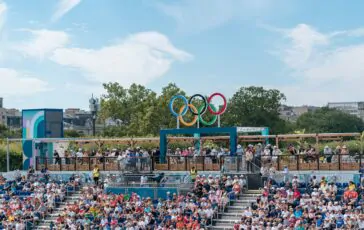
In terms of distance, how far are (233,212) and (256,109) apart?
214ft

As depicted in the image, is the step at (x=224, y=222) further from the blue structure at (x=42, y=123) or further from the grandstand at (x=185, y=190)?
the blue structure at (x=42, y=123)

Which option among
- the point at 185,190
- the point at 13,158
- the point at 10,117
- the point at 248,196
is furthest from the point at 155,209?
the point at 10,117

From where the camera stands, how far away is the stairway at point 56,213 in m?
36.5

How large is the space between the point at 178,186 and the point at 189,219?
4.42 metres

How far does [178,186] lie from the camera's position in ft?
117

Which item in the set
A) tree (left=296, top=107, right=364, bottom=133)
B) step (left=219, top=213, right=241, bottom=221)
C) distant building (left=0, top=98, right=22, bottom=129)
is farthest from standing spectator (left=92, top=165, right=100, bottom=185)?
distant building (left=0, top=98, right=22, bottom=129)

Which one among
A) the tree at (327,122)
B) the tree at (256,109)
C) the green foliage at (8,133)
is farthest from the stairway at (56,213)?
the tree at (327,122)

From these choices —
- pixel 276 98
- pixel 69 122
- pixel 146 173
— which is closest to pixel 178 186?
pixel 146 173

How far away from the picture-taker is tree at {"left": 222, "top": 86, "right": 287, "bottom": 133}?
96062 millimetres

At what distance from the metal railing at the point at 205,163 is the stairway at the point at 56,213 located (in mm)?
2951

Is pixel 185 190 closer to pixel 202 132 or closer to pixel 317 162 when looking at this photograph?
pixel 202 132

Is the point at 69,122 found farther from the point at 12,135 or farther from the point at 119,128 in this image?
the point at 119,128

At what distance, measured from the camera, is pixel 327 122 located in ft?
398

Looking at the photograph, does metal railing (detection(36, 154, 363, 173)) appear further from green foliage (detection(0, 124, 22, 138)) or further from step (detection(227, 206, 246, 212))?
green foliage (detection(0, 124, 22, 138))
